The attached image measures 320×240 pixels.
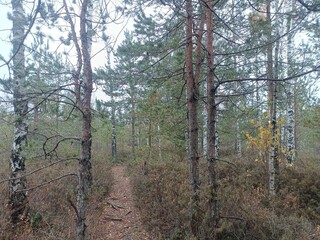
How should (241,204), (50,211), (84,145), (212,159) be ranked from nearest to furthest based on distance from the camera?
(84,145) → (212,159) → (241,204) → (50,211)

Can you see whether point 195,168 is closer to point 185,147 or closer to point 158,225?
point 158,225

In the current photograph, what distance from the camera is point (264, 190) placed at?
29.0 ft

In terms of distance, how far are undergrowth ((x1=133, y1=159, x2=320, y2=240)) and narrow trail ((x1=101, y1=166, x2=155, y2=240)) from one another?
0.32m

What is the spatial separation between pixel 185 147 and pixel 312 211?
748 cm

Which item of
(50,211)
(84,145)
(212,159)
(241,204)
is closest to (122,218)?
(50,211)

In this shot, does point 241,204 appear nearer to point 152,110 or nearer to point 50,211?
point 50,211

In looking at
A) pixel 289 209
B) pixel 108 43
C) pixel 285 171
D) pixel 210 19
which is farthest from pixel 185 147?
pixel 108 43

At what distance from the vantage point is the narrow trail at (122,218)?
20.5 feet

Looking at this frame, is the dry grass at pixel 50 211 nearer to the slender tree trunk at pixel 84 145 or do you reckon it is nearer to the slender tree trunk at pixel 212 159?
the slender tree trunk at pixel 84 145

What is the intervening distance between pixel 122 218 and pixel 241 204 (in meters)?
3.58

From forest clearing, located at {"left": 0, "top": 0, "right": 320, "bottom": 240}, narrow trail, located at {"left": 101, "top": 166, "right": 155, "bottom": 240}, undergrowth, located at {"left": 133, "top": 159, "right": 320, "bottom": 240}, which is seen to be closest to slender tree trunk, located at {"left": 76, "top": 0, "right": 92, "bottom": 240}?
forest clearing, located at {"left": 0, "top": 0, "right": 320, "bottom": 240}

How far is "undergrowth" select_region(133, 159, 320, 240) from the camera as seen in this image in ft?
16.6

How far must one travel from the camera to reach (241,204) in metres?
6.05

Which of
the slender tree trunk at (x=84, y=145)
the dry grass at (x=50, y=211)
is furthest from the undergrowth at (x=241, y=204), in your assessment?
the slender tree trunk at (x=84, y=145)
